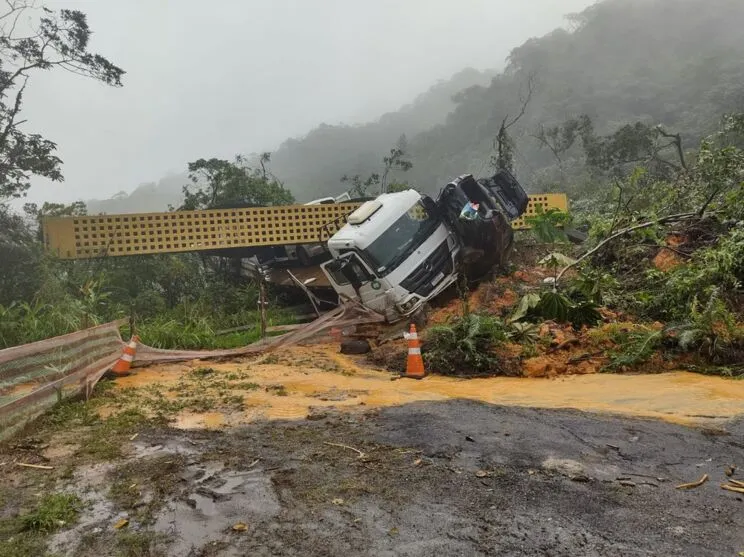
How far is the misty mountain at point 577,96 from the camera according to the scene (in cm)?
5325

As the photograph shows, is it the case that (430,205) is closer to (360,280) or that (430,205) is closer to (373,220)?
(373,220)

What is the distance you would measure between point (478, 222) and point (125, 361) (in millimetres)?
6725

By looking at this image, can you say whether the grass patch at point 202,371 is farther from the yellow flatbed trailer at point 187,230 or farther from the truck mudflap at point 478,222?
the yellow flatbed trailer at point 187,230

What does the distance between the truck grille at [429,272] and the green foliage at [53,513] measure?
7.06 metres

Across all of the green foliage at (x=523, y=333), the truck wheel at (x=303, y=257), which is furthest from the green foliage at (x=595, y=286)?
the truck wheel at (x=303, y=257)

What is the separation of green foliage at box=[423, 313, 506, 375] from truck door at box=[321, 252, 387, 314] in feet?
6.45

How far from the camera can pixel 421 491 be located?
319 centimetres

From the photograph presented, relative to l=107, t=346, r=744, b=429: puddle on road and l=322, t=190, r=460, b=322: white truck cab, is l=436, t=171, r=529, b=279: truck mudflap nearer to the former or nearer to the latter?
l=322, t=190, r=460, b=322: white truck cab

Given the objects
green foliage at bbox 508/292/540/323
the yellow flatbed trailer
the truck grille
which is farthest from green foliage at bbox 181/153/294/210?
green foliage at bbox 508/292/540/323

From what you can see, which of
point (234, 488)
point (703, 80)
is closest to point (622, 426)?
point (234, 488)

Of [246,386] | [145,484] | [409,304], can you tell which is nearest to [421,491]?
[145,484]

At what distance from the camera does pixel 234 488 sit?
3.32 meters

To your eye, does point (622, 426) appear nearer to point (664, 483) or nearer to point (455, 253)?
point (664, 483)

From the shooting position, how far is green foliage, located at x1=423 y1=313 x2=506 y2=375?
23.8 feet
